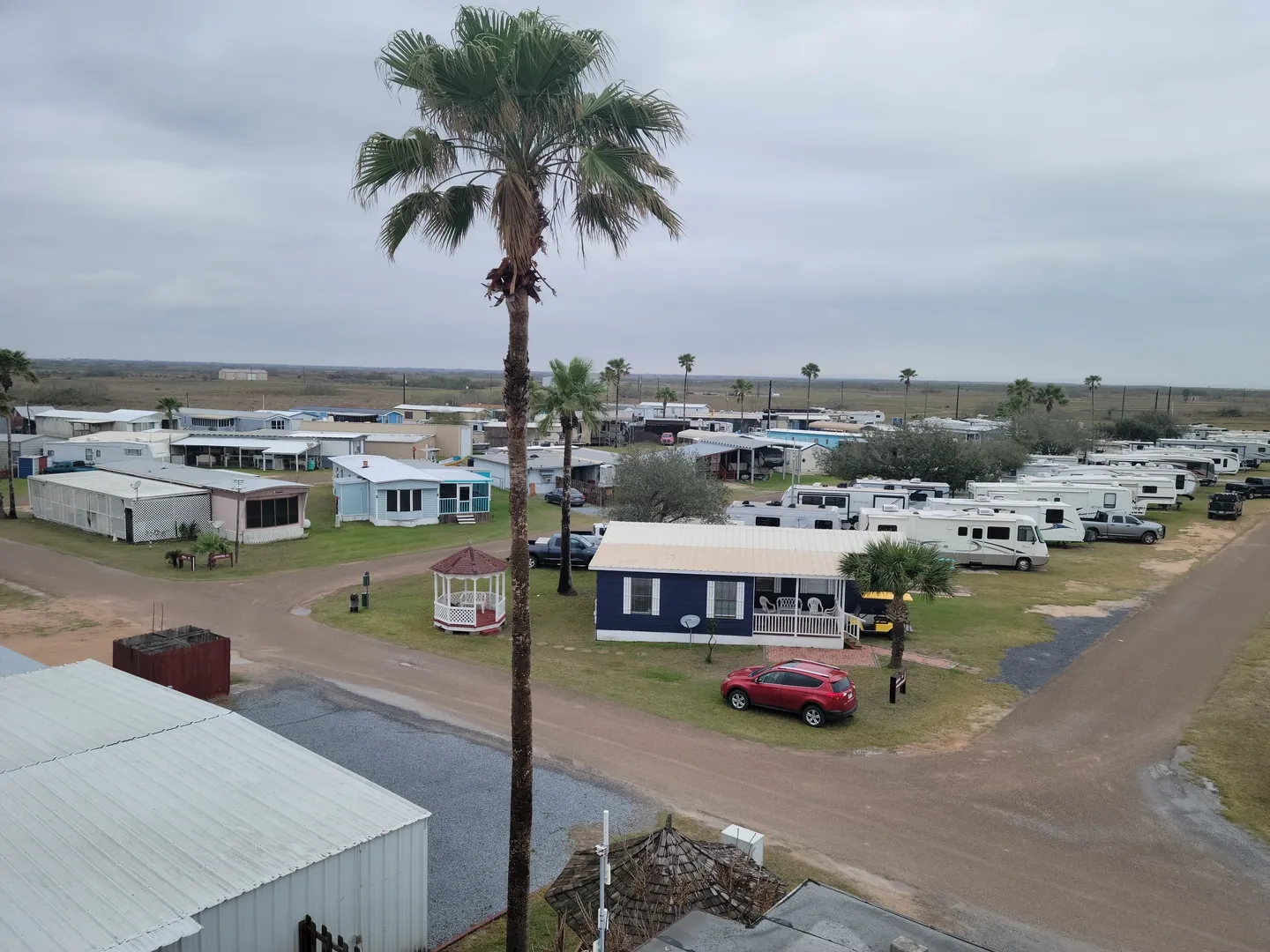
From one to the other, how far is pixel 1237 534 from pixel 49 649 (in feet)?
166

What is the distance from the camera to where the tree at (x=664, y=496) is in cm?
3409

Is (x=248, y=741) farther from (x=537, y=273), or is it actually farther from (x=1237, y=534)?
(x=1237, y=534)

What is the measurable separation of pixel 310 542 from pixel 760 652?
2331 centimetres

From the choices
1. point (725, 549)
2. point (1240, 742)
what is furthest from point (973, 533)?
point (1240, 742)

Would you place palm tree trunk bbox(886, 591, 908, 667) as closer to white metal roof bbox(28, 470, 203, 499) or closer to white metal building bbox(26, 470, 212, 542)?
white metal building bbox(26, 470, 212, 542)

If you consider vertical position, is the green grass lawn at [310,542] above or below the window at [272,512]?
below

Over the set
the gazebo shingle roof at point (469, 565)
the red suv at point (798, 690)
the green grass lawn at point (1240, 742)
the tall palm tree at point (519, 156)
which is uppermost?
the tall palm tree at point (519, 156)

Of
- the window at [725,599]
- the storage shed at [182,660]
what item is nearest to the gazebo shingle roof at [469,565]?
the window at [725,599]

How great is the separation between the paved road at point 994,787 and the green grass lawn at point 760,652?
84 centimetres

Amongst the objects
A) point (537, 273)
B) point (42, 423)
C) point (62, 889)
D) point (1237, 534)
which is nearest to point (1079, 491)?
point (1237, 534)

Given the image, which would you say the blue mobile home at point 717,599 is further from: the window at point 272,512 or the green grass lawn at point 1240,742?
the window at point 272,512

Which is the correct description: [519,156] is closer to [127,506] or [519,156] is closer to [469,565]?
[469,565]

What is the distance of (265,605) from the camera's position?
92.8 feet

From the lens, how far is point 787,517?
120 feet
